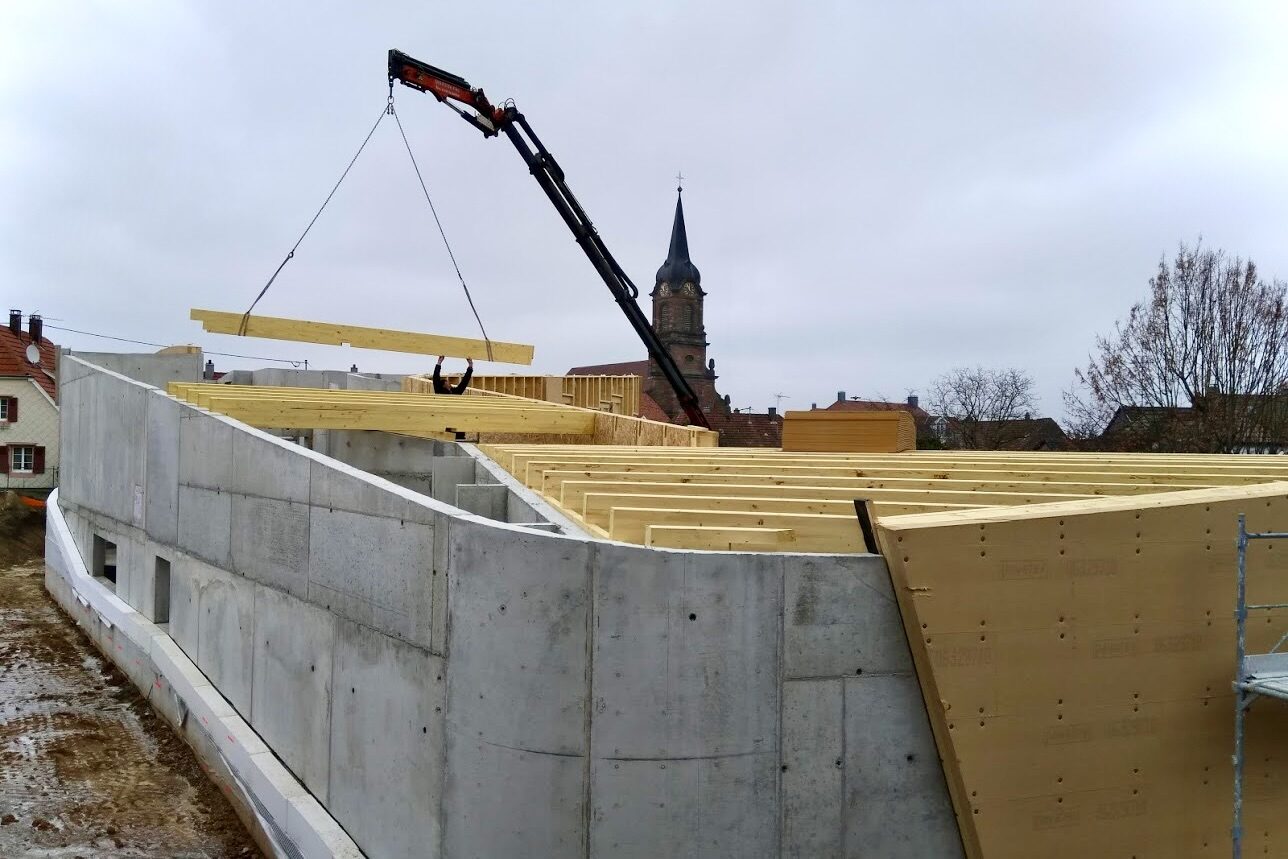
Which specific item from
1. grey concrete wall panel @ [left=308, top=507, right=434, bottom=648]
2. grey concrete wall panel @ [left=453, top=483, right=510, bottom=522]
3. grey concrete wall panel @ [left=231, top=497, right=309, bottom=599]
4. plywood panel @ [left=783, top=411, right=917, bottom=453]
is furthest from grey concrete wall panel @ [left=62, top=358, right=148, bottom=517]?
plywood panel @ [left=783, top=411, right=917, bottom=453]

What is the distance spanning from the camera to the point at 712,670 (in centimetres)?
514

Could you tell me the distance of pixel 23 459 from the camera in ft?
124

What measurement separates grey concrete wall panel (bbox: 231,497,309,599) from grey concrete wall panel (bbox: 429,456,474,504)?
178cm

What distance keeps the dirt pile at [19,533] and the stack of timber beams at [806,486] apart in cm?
2232

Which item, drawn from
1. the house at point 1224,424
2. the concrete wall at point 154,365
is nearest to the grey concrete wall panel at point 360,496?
the concrete wall at point 154,365

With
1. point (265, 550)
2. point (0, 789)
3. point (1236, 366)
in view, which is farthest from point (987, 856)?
point (1236, 366)

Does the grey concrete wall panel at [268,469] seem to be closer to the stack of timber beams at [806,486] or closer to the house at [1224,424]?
the stack of timber beams at [806,486]

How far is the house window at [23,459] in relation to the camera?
3762cm

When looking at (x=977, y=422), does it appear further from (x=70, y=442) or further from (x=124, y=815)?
(x=124, y=815)

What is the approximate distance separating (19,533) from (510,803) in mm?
29027

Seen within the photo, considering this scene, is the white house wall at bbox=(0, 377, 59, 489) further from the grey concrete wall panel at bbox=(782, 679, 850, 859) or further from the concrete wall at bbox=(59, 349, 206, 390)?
the grey concrete wall panel at bbox=(782, 679, 850, 859)

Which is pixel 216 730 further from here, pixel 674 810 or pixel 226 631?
pixel 674 810

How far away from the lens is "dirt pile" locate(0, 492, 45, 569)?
1010 inches

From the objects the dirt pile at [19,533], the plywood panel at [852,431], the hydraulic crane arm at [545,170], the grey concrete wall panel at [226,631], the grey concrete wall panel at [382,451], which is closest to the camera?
the grey concrete wall panel at [226,631]
